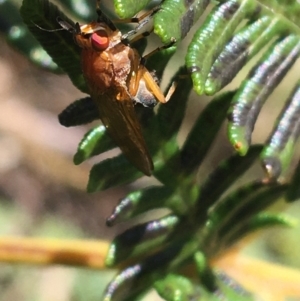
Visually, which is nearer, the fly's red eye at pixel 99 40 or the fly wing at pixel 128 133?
the fly wing at pixel 128 133

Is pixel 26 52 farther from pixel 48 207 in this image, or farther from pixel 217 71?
pixel 48 207

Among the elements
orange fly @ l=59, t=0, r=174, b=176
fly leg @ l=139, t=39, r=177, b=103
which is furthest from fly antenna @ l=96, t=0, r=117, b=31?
fly leg @ l=139, t=39, r=177, b=103

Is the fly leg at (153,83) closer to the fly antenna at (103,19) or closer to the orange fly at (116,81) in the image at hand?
the orange fly at (116,81)

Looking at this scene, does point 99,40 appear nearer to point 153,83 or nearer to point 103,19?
point 103,19

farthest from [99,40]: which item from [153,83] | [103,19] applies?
[153,83]

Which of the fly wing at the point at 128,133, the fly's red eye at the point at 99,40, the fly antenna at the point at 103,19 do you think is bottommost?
the fly wing at the point at 128,133

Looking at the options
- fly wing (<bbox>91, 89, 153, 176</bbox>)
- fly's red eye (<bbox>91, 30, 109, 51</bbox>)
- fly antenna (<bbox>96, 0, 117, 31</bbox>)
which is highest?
fly antenna (<bbox>96, 0, 117, 31</bbox>)

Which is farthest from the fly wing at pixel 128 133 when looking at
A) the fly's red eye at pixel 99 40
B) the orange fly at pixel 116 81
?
the fly's red eye at pixel 99 40

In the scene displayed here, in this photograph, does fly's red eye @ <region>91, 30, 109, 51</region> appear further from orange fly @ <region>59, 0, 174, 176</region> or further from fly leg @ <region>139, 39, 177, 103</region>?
fly leg @ <region>139, 39, 177, 103</region>
